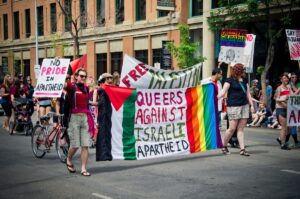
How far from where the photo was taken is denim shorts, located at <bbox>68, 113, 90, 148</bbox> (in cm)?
823

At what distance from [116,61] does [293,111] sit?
82.0 feet

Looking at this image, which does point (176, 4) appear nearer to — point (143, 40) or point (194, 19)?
point (194, 19)

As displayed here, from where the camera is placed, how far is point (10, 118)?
15812 mm

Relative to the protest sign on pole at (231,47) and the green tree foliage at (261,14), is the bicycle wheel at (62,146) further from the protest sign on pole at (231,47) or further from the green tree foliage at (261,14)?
the green tree foliage at (261,14)

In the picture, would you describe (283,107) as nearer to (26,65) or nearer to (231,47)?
(231,47)

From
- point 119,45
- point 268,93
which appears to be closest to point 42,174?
point 268,93

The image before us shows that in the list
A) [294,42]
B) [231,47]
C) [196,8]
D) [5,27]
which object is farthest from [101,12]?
[294,42]

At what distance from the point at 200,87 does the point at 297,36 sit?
4.76 m

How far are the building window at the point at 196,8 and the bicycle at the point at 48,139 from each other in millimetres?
A: 19081

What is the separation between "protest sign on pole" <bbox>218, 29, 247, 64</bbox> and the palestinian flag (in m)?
5.52

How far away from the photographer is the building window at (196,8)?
2794 cm

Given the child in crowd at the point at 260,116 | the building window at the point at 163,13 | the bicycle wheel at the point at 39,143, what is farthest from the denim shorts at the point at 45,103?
the building window at the point at 163,13

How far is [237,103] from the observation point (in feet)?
33.7

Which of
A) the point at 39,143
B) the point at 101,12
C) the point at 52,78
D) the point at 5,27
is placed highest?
the point at 5,27
